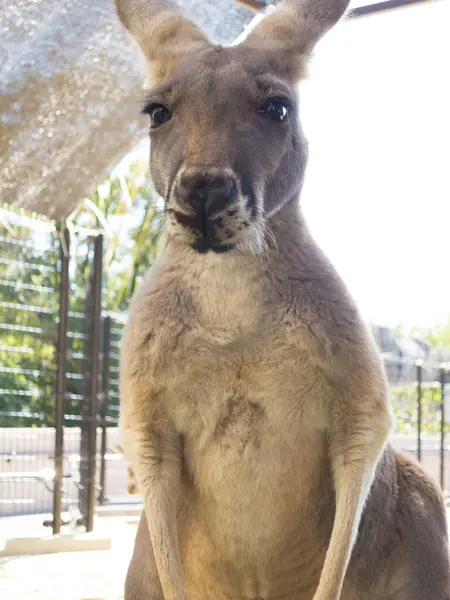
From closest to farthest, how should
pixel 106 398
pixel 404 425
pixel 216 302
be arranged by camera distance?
pixel 216 302 < pixel 106 398 < pixel 404 425

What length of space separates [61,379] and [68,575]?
5.57 feet

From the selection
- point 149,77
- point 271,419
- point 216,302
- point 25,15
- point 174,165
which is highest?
point 25,15

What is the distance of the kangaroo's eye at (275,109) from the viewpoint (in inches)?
73.3

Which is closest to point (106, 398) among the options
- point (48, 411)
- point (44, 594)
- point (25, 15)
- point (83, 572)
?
point (48, 411)

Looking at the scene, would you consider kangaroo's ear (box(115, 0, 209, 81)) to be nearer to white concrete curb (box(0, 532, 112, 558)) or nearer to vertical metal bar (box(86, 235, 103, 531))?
white concrete curb (box(0, 532, 112, 558))

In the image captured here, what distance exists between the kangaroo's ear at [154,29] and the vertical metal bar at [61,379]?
3.35 m

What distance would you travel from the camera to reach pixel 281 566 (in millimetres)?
2051

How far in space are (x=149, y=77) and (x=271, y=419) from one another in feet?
2.90

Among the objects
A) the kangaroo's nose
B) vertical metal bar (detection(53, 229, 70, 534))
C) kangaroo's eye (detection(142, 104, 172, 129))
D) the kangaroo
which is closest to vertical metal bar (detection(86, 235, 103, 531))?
vertical metal bar (detection(53, 229, 70, 534))

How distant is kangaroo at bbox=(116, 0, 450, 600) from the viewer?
1853 mm

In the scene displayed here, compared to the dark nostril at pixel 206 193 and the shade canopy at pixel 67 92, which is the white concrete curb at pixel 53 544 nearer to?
the shade canopy at pixel 67 92

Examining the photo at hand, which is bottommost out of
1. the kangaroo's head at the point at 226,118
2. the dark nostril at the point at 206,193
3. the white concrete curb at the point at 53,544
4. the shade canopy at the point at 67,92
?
the white concrete curb at the point at 53,544

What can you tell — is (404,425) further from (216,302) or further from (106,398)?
(216,302)

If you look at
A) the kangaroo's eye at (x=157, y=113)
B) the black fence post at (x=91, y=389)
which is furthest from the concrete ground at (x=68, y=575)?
the kangaroo's eye at (x=157, y=113)
